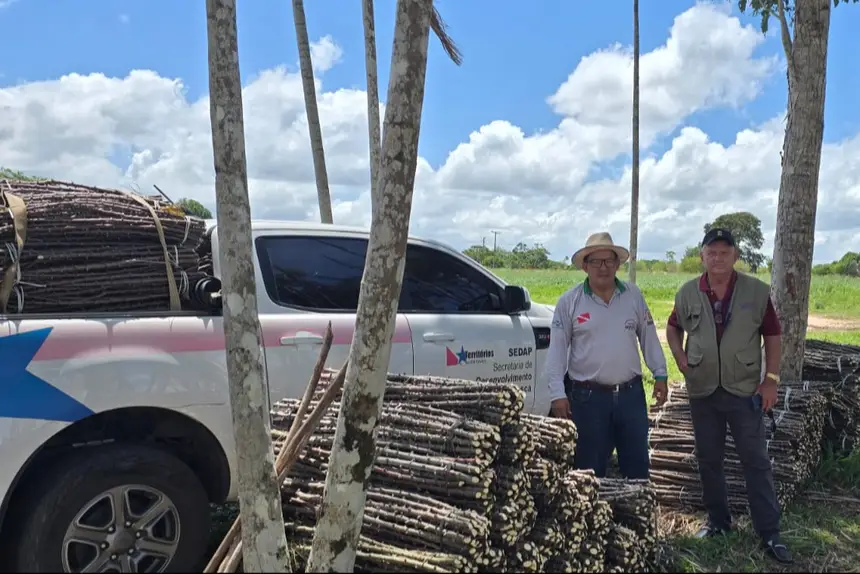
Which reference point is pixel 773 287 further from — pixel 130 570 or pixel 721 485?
pixel 130 570

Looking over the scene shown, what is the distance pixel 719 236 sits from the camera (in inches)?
182

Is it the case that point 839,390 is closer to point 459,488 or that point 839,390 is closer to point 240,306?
point 459,488

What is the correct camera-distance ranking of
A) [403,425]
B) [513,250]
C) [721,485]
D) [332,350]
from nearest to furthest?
1. [403,425]
2. [332,350]
3. [721,485]
4. [513,250]

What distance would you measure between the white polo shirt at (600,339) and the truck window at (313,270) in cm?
133

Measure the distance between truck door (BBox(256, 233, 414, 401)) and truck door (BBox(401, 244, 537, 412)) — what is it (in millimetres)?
192

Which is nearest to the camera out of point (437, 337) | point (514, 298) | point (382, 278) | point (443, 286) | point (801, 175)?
point (382, 278)

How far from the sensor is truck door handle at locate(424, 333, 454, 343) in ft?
16.0

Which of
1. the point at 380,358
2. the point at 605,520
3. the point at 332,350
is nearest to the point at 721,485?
the point at 605,520

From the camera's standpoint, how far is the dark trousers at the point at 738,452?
4.61m

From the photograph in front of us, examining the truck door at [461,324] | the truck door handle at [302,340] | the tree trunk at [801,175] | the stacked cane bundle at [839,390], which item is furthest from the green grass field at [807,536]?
the truck door handle at [302,340]

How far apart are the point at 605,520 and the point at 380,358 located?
6.13 ft

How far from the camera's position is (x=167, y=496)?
143 inches

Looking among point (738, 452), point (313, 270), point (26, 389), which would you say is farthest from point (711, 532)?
point (26, 389)

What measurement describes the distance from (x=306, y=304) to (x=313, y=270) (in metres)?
0.26
